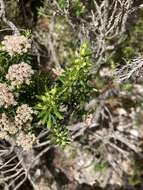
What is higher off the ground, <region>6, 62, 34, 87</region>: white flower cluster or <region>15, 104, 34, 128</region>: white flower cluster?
<region>6, 62, 34, 87</region>: white flower cluster

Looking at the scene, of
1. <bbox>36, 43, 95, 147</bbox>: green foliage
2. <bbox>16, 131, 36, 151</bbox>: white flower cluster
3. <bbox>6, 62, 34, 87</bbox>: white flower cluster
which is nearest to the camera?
<bbox>6, 62, 34, 87</bbox>: white flower cluster

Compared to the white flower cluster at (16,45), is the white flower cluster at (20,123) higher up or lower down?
lower down

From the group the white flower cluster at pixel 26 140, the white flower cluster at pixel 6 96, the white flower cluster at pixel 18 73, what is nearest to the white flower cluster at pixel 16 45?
the white flower cluster at pixel 18 73

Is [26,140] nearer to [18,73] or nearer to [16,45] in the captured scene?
[18,73]

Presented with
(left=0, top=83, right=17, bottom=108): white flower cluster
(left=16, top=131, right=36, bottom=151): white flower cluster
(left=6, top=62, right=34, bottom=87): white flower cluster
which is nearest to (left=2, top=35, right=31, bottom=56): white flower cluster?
(left=6, top=62, right=34, bottom=87): white flower cluster

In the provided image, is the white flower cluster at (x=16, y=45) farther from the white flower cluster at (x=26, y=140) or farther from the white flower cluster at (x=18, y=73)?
the white flower cluster at (x=26, y=140)

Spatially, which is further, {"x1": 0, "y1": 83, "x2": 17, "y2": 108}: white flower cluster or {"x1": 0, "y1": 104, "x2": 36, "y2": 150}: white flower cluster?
{"x1": 0, "y1": 104, "x2": 36, "y2": 150}: white flower cluster

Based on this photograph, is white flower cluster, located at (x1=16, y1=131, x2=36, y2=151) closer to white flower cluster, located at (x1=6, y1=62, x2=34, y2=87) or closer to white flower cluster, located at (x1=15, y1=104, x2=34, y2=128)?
white flower cluster, located at (x1=15, y1=104, x2=34, y2=128)

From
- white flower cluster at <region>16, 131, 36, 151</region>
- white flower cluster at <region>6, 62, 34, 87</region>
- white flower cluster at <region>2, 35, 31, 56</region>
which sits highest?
white flower cluster at <region>2, 35, 31, 56</region>

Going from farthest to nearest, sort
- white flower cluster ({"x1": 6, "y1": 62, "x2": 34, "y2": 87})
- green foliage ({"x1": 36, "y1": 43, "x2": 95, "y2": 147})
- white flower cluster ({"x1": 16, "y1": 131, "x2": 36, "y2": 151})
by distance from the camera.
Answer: white flower cluster ({"x1": 16, "y1": 131, "x2": 36, "y2": 151})
green foliage ({"x1": 36, "y1": 43, "x2": 95, "y2": 147})
white flower cluster ({"x1": 6, "y1": 62, "x2": 34, "y2": 87})

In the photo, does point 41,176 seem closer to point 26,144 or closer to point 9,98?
point 26,144
